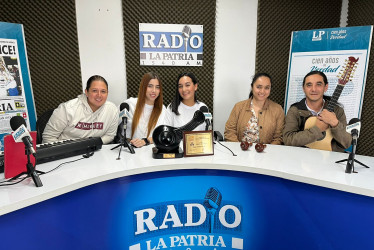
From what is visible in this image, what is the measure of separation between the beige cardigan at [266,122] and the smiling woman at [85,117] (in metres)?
1.47

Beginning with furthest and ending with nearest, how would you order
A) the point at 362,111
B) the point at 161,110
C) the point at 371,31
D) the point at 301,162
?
the point at 362,111, the point at 371,31, the point at 161,110, the point at 301,162

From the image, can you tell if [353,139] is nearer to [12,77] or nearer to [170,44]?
[170,44]

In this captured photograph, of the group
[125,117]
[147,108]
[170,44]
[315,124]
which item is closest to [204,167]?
[125,117]

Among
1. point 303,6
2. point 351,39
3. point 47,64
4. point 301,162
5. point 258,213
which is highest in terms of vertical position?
point 303,6

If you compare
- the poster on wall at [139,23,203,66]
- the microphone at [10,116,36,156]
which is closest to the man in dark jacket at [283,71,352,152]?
the poster on wall at [139,23,203,66]

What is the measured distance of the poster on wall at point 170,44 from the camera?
359 cm

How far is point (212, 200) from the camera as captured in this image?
1.83 metres

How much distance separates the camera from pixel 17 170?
1.48 m

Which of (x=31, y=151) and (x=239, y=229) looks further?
(x=239, y=229)

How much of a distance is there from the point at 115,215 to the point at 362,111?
3775 millimetres

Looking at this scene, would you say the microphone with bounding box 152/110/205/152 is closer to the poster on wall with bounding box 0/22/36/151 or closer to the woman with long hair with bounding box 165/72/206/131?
the woman with long hair with bounding box 165/72/206/131

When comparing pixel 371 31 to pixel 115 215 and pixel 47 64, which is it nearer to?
pixel 115 215

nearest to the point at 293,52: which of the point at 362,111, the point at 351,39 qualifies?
the point at 351,39

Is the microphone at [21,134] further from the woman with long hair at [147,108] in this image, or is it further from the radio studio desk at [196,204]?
the woman with long hair at [147,108]
